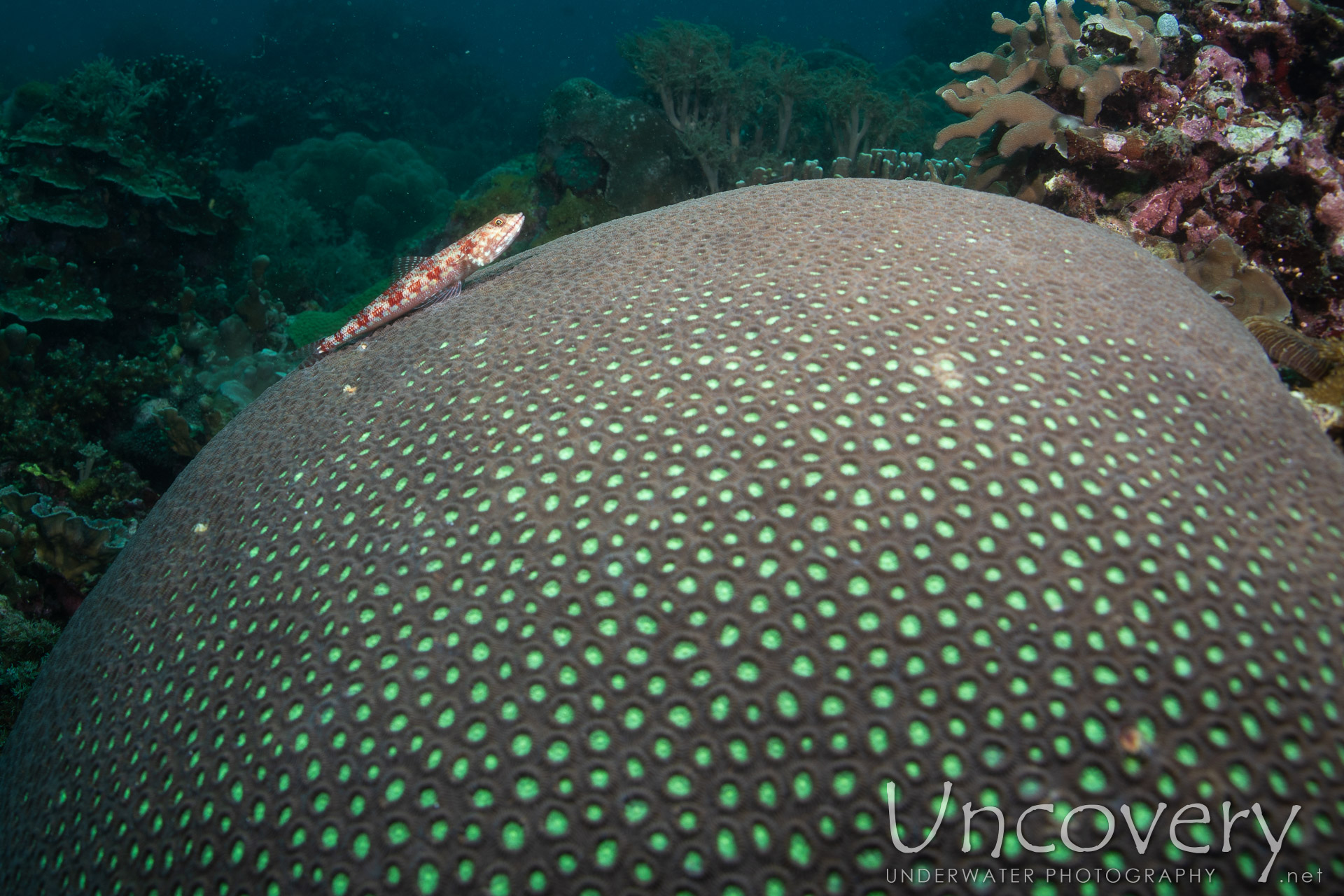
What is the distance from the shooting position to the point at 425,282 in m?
3.22

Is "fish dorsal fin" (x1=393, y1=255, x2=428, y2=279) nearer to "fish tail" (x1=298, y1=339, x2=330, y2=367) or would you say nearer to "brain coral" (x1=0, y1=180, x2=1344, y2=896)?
"fish tail" (x1=298, y1=339, x2=330, y2=367)

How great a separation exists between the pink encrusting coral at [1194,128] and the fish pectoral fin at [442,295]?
344cm

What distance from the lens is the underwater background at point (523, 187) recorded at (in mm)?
3396

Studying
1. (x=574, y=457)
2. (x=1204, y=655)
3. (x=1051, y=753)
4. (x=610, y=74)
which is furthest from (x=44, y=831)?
(x=610, y=74)

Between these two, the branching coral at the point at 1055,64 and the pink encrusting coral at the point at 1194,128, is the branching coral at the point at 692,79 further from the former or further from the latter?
the pink encrusting coral at the point at 1194,128

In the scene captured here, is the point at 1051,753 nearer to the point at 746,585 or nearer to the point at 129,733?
the point at 746,585

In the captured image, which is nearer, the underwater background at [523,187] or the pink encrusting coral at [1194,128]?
the pink encrusting coral at [1194,128]

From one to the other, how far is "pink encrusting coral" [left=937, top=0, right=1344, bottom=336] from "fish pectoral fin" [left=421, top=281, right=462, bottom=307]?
3440 millimetres

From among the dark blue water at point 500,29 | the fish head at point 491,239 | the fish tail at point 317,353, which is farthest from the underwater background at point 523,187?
the dark blue water at point 500,29

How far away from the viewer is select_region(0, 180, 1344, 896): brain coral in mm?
1359

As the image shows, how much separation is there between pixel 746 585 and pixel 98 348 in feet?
29.7

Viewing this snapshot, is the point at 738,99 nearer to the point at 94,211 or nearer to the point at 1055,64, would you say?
the point at 1055,64

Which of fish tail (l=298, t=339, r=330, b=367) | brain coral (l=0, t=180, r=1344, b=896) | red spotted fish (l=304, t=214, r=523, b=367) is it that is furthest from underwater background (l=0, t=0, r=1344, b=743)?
red spotted fish (l=304, t=214, r=523, b=367)

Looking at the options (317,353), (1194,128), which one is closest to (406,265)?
(317,353)
